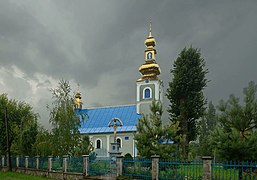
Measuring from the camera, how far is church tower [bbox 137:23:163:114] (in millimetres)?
34844

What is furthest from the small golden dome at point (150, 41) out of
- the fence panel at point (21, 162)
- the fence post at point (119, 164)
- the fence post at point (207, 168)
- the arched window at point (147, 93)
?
the fence post at point (207, 168)

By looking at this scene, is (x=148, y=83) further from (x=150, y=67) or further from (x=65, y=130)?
(x=65, y=130)

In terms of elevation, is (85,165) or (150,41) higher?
(150,41)

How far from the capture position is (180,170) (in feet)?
37.1

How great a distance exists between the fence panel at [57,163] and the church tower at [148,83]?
730 inches

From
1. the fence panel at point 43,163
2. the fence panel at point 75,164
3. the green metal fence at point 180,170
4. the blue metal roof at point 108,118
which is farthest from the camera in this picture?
the blue metal roof at point 108,118

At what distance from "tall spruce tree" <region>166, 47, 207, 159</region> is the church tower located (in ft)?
28.5

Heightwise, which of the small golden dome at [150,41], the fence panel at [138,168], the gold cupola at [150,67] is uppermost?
the small golden dome at [150,41]

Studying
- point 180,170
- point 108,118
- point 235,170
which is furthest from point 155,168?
point 108,118

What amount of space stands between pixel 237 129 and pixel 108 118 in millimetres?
26998

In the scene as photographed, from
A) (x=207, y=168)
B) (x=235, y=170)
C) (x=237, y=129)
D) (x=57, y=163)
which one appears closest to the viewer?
(x=235, y=170)

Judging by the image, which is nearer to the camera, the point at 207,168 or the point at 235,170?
the point at 235,170

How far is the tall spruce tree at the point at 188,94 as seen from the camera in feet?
81.5

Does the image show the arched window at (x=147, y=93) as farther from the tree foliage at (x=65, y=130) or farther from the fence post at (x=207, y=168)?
the fence post at (x=207, y=168)
